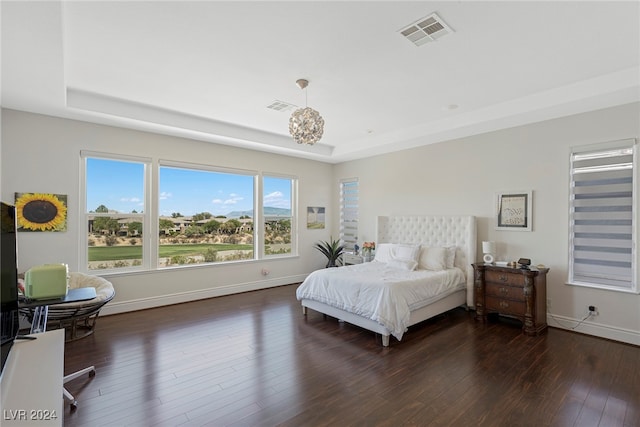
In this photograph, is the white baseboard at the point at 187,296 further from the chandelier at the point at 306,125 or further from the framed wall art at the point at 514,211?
the framed wall art at the point at 514,211

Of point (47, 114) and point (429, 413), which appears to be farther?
point (47, 114)

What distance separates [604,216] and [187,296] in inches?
239

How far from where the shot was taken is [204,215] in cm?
563

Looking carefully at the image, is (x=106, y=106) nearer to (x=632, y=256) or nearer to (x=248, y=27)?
(x=248, y=27)

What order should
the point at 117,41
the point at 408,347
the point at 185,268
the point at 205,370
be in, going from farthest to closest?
the point at 185,268
the point at 408,347
the point at 205,370
the point at 117,41

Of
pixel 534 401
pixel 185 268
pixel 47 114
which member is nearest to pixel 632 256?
pixel 534 401

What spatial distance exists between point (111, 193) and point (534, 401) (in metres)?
5.63

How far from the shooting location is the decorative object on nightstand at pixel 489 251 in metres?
4.34

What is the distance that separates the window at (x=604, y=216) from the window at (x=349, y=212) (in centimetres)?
386

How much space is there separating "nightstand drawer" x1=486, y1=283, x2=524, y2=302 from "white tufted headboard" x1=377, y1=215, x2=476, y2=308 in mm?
433

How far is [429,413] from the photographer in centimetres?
226

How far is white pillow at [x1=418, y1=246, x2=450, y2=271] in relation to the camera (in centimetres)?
466

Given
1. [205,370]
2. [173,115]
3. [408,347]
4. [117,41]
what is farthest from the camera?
[173,115]

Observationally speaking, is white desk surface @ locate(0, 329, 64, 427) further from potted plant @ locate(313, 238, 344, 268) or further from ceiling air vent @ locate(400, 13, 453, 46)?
potted plant @ locate(313, 238, 344, 268)
